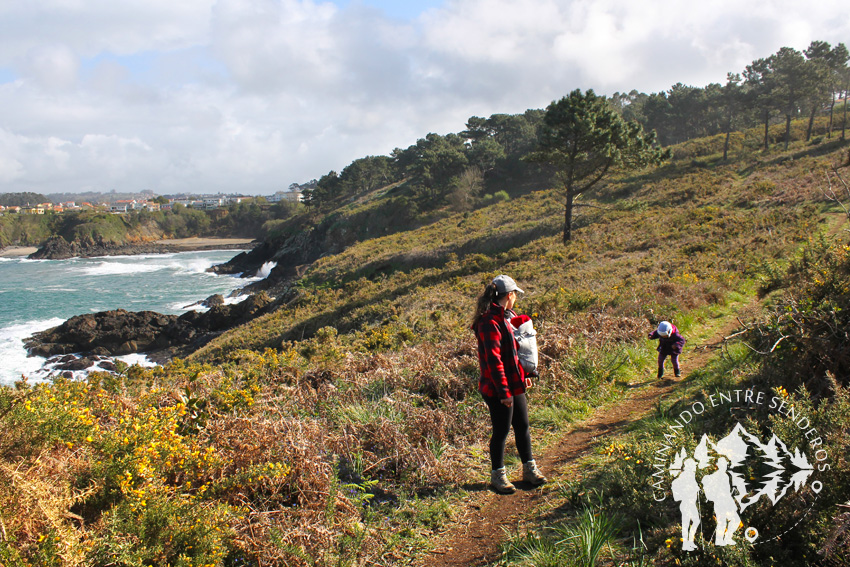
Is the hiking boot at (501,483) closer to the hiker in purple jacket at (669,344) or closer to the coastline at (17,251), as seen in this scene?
the hiker in purple jacket at (669,344)

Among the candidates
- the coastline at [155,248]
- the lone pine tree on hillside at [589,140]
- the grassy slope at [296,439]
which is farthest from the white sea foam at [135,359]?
the coastline at [155,248]

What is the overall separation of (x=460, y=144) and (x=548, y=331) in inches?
2707

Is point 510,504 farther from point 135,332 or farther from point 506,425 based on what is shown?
point 135,332

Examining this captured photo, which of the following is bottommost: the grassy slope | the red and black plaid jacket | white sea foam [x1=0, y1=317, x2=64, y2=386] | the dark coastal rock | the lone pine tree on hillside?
white sea foam [x1=0, y1=317, x2=64, y2=386]

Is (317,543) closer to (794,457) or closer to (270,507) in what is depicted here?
(270,507)

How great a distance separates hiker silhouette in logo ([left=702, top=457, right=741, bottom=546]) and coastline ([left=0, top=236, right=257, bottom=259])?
94517mm

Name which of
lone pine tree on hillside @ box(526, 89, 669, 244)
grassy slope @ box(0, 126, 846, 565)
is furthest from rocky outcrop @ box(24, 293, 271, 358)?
grassy slope @ box(0, 126, 846, 565)

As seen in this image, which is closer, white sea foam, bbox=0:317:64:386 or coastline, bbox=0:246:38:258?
white sea foam, bbox=0:317:64:386

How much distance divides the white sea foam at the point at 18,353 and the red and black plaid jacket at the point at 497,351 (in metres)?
26.1

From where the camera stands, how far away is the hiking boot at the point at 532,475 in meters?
3.92

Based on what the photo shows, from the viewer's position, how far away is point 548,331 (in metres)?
7.34

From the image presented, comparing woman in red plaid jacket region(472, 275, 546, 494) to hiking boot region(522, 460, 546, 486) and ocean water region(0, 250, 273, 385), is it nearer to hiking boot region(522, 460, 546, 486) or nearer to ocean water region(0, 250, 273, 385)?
hiking boot region(522, 460, 546, 486)

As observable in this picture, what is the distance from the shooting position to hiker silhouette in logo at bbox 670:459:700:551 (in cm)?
248
